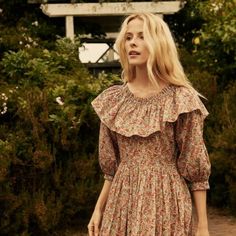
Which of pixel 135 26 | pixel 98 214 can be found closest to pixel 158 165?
pixel 98 214

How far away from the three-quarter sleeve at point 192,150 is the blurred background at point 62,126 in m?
2.74

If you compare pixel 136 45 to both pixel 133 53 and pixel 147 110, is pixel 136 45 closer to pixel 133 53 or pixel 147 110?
pixel 133 53

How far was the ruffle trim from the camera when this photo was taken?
2.65 metres

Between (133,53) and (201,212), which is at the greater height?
(133,53)

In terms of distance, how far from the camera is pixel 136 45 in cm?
268

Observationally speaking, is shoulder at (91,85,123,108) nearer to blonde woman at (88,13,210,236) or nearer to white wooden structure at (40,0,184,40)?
blonde woman at (88,13,210,236)

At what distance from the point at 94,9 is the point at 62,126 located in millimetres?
4058

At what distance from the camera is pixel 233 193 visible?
260 inches

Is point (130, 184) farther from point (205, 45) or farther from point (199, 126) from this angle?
point (205, 45)

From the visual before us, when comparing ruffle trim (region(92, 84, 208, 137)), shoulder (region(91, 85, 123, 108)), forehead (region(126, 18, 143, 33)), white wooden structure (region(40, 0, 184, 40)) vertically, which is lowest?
Answer: ruffle trim (region(92, 84, 208, 137))

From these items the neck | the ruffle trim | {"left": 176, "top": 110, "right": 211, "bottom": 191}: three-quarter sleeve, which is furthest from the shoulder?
{"left": 176, "top": 110, "right": 211, "bottom": 191}: three-quarter sleeve

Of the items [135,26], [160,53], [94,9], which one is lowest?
[160,53]

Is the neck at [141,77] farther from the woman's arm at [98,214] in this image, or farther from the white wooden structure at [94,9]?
the white wooden structure at [94,9]

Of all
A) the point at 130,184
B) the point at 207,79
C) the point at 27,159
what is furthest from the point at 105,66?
the point at 130,184
